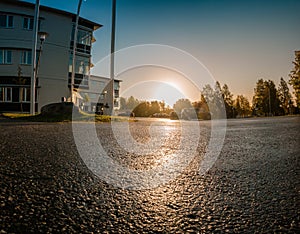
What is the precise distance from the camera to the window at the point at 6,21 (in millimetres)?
21500

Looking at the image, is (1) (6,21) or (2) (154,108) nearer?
(1) (6,21)

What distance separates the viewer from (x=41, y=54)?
901 inches

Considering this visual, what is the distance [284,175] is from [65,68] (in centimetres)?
2595

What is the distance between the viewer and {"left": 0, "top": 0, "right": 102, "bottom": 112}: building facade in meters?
21.2

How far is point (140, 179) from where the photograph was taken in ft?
5.58

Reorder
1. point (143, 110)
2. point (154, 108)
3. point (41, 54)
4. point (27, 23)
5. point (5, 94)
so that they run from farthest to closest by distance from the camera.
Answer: point (154, 108) → point (143, 110) → point (41, 54) → point (27, 23) → point (5, 94)

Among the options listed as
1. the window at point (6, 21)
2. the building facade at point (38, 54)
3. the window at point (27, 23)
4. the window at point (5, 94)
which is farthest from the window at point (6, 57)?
the window at point (27, 23)

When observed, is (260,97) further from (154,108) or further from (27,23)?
(27,23)

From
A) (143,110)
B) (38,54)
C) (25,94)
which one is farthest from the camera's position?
(143,110)

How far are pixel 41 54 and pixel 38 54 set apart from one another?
302 mm

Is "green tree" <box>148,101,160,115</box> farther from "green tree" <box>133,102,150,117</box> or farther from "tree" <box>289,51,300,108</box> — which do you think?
"tree" <box>289,51,300,108</box>

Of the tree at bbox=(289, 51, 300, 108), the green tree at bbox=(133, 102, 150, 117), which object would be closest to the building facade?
the green tree at bbox=(133, 102, 150, 117)

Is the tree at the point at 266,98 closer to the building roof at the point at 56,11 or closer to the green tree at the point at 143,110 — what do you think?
the green tree at the point at 143,110

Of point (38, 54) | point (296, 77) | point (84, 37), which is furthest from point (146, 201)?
point (296, 77)
